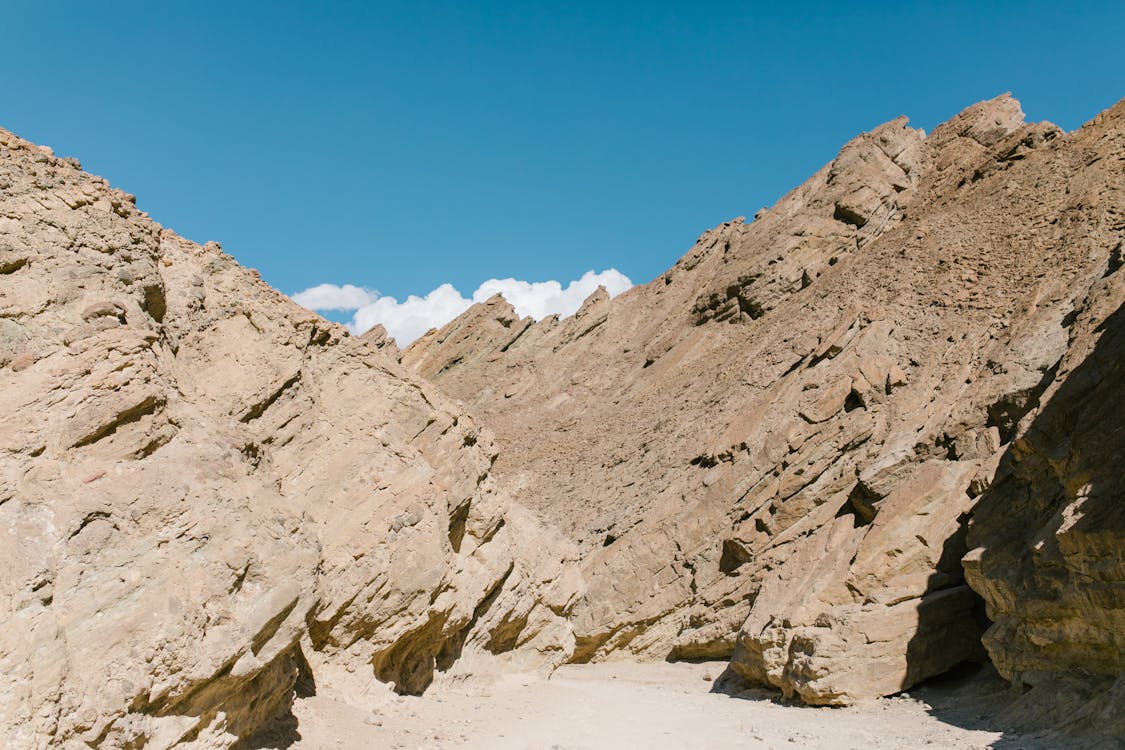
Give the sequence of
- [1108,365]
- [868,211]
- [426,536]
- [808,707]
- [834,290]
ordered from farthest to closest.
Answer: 1. [868,211]
2. [834,290]
3. [808,707]
4. [1108,365]
5. [426,536]

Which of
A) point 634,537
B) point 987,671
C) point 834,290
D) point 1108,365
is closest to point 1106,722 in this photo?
point 987,671

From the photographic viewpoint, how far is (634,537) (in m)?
22.2

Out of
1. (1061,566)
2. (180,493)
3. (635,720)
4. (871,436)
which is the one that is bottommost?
(635,720)

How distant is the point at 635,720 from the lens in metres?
12.6

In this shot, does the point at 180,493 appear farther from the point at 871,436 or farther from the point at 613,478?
the point at 613,478

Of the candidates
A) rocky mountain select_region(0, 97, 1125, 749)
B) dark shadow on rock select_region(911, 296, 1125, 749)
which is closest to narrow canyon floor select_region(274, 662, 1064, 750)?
dark shadow on rock select_region(911, 296, 1125, 749)

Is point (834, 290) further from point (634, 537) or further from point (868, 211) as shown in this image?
point (634, 537)

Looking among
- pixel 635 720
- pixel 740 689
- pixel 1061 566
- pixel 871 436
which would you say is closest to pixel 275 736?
pixel 635 720

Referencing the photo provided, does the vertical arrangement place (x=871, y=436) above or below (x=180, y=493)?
above

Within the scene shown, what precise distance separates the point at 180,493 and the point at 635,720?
7.65 m

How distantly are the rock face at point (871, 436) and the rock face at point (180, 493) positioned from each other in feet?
25.6

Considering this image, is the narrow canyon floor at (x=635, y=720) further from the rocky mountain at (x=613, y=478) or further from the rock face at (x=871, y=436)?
the rock face at (x=871, y=436)

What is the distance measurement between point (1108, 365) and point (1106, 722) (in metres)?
5.81

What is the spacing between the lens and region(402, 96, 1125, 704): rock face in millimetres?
13469
